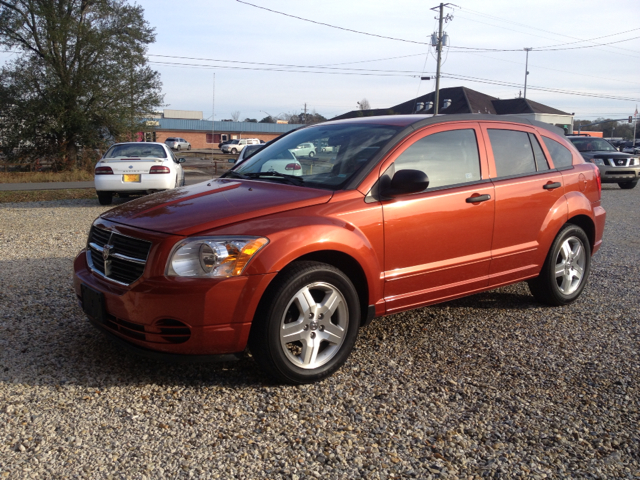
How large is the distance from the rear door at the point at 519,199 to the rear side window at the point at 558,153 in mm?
163

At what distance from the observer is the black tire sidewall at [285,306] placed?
3371 mm

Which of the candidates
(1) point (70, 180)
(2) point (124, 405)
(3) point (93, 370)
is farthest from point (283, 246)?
(1) point (70, 180)

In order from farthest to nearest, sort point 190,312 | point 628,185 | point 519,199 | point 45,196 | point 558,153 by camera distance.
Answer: point 628,185, point 45,196, point 558,153, point 519,199, point 190,312

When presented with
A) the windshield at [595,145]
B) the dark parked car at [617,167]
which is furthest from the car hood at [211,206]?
the windshield at [595,145]

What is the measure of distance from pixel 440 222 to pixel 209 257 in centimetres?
177

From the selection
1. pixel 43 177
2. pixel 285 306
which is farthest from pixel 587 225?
pixel 43 177

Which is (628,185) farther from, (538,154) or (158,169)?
(538,154)

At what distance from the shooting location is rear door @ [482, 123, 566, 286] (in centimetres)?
465

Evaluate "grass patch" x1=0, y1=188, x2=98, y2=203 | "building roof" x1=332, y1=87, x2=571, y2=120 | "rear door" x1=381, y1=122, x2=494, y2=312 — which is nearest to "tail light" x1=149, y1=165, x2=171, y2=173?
"grass patch" x1=0, y1=188, x2=98, y2=203

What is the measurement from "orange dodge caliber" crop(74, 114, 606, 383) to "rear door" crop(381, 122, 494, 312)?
11 mm

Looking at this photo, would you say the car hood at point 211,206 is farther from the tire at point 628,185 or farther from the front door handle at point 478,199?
the tire at point 628,185

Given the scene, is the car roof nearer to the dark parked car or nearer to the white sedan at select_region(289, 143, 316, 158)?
the white sedan at select_region(289, 143, 316, 158)

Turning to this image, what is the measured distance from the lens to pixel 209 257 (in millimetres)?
3281

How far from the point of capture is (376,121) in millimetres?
4652
